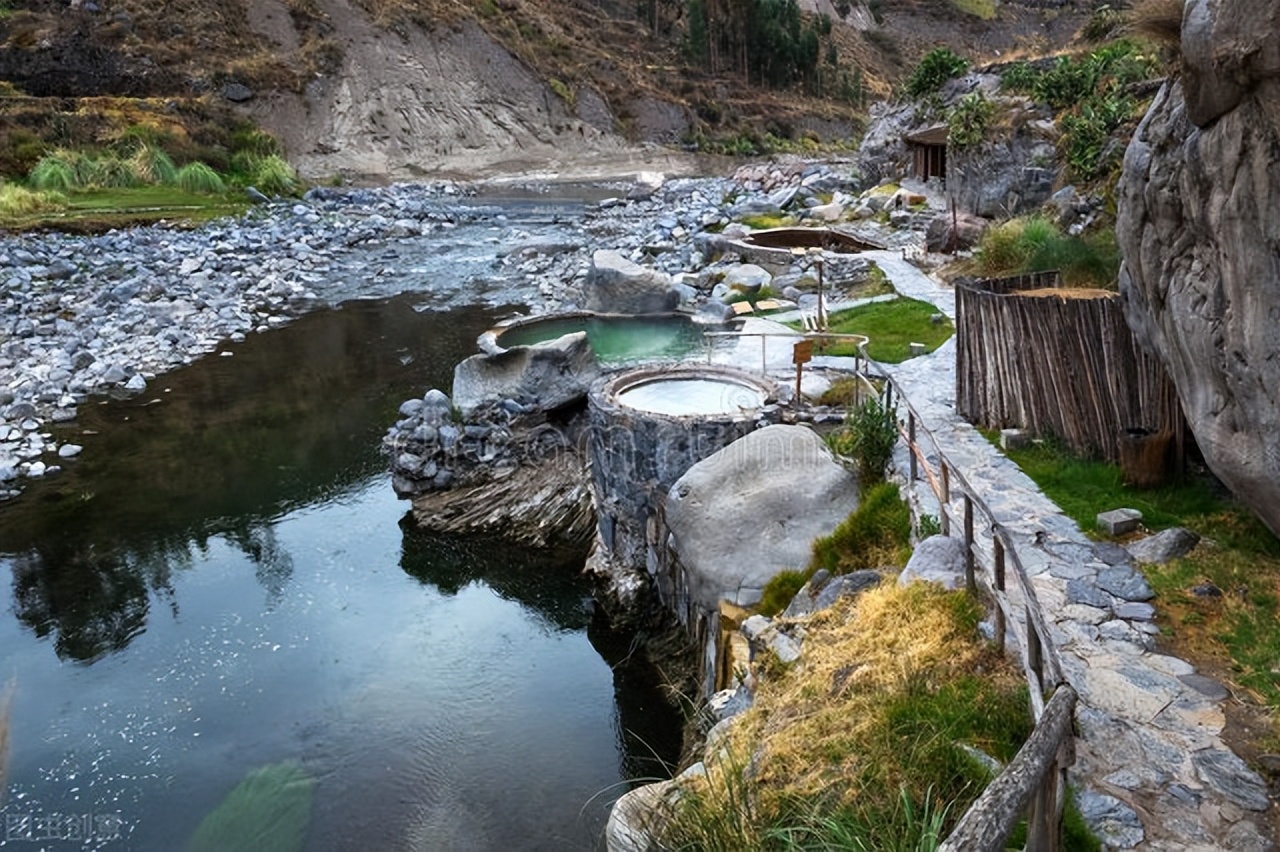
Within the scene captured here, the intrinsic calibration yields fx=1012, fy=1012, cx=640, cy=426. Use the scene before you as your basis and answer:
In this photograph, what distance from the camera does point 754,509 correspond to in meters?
9.22

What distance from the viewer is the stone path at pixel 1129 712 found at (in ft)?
14.6

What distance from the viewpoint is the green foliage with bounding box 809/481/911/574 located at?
8180 millimetres

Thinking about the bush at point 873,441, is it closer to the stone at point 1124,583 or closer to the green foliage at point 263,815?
the stone at point 1124,583

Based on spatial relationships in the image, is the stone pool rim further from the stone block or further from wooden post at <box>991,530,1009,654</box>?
wooden post at <box>991,530,1009,654</box>

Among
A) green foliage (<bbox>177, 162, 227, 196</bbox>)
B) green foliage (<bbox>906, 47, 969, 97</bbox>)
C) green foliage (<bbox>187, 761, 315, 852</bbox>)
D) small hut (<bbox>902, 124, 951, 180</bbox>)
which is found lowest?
green foliage (<bbox>187, 761, 315, 852</bbox>)

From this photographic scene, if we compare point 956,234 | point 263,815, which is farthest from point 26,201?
point 263,815

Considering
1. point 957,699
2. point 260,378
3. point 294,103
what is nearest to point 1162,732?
point 957,699

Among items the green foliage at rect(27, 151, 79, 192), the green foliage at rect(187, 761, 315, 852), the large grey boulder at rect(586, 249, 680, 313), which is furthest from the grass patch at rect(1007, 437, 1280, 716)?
the green foliage at rect(27, 151, 79, 192)

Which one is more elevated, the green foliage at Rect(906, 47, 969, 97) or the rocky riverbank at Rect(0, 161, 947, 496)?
the green foliage at Rect(906, 47, 969, 97)

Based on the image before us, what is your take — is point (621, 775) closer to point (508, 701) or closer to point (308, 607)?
point (508, 701)

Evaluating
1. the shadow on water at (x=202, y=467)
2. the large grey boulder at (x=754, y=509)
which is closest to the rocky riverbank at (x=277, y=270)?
the shadow on water at (x=202, y=467)

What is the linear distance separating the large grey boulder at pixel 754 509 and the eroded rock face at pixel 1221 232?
3174 mm

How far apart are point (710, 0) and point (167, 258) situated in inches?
2239

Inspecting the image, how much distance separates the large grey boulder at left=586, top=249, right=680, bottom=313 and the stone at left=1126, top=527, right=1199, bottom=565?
1310 centimetres
